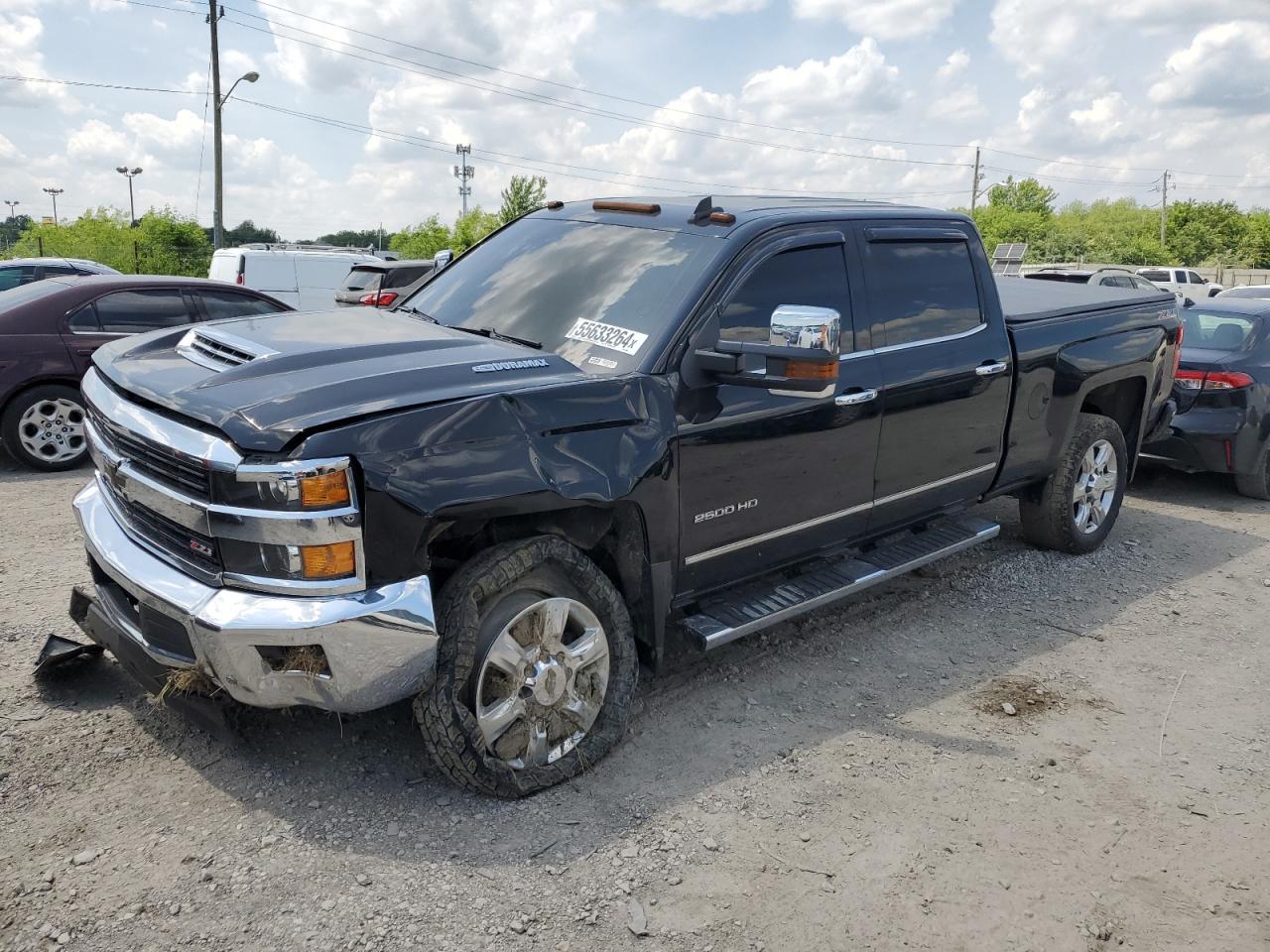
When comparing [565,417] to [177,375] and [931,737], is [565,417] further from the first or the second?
[931,737]

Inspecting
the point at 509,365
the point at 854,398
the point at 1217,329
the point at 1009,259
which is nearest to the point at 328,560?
the point at 509,365

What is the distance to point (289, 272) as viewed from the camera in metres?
17.7

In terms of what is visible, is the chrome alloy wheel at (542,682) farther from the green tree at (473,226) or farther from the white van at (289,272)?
the green tree at (473,226)

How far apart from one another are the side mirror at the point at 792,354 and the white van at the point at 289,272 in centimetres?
1483

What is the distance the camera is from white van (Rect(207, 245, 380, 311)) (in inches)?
684

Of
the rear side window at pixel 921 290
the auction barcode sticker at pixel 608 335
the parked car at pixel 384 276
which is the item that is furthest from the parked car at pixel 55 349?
the parked car at pixel 384 276

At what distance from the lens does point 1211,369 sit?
309 inches

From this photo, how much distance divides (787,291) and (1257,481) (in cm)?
586

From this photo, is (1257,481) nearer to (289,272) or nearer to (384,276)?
(384,276)

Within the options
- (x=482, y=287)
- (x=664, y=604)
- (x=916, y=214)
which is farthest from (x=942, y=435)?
(x=482, y=287)

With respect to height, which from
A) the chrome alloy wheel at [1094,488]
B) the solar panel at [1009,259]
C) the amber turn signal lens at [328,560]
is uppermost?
the solar panel at [1009,259]

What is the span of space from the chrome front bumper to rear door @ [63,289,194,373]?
5.63m

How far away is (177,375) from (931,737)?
307 cm

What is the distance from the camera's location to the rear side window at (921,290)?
457cm
